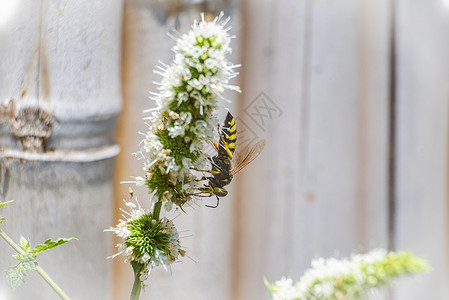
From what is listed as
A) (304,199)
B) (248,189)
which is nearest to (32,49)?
(248,189)

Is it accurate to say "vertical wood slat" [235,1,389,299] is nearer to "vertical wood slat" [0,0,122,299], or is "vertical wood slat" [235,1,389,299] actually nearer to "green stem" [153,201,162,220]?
"vertical wood slat" [0,0,122,299]

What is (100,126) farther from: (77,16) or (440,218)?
(440,218)

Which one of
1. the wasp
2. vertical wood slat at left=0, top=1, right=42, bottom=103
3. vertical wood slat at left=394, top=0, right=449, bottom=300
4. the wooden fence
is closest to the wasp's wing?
the wasp

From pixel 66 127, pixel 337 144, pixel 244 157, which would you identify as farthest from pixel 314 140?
pixel 66 127

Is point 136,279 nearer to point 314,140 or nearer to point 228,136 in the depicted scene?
point 228,136

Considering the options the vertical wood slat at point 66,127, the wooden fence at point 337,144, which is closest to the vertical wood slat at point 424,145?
the wooden fence at point 337,144

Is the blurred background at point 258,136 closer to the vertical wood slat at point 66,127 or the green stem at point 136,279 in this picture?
the vertical wood slat at point 66,127

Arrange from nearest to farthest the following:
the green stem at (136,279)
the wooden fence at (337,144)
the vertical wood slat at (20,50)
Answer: the green stem at (136,279)
the vertical wood slat at (20,50)
the wooden fence at (337,144)
